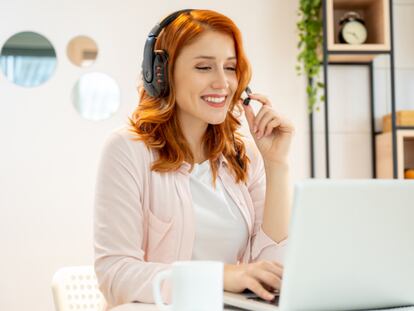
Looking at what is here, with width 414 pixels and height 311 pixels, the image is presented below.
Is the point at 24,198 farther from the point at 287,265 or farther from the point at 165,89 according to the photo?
the point at 287,265

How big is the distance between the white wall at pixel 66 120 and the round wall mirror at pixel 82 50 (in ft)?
0.09

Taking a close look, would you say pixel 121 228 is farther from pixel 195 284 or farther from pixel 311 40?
pixel 311 40

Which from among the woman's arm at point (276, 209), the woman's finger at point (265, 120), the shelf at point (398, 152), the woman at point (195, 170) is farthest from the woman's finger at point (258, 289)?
the shelf at point (398, 152)

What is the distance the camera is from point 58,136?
3.29m

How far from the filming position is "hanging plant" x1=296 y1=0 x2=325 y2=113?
3.21m

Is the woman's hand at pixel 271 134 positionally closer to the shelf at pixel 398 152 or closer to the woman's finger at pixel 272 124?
the woman's finger at pixel 272 124

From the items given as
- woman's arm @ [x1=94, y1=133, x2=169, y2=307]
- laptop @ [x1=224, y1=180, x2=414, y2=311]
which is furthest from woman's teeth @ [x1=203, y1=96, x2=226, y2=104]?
laptop @ [x1=224, y1=180, x2=414, y2=311]

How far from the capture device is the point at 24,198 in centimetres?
325

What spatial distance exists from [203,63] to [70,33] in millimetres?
1780

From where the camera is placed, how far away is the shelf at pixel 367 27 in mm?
3119

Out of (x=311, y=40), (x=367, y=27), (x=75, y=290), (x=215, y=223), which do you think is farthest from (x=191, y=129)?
(x=367, y=27)

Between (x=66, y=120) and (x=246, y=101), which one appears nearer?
(x=246, y=101)

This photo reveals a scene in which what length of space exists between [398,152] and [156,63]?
1788mm

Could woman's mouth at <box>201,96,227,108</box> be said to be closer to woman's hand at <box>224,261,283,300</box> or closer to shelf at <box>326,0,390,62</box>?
woman's hand at <box>224,261,283,300</box>
